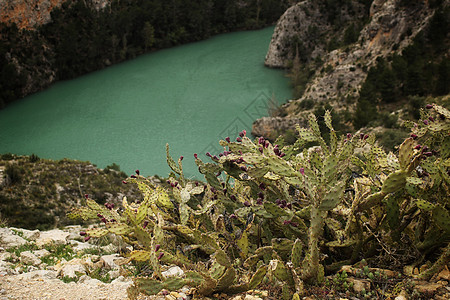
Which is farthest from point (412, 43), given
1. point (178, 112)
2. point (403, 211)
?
point (403, 211)

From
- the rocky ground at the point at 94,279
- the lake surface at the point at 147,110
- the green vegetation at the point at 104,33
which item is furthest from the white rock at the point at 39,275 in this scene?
the green vegetation at the point at 104,33

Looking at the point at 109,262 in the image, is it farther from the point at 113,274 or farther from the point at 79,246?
the point at 79,246

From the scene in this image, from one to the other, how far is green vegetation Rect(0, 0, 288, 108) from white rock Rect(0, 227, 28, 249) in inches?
1556

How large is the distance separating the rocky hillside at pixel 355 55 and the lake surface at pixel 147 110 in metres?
3.13

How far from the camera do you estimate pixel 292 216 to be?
117 inches

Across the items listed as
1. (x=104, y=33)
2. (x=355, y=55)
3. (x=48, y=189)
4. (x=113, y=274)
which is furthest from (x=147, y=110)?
(x=113, y=274)

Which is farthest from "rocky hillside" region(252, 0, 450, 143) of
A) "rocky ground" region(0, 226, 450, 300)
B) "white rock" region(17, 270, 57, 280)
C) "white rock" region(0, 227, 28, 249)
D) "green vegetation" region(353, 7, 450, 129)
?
"white rock" region(17, 270, 57, 280)

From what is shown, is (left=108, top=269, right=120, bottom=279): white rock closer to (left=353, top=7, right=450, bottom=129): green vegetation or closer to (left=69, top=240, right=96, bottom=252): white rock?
(left=69, top=240, right=96, bottom=252): white rock

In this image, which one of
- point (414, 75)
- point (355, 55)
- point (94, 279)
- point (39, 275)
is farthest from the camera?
point (355, 55)

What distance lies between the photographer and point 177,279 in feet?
9.36

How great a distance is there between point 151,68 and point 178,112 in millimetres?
15980

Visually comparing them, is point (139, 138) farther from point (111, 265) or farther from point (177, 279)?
point (177, 279)

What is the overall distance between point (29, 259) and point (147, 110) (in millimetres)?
32652

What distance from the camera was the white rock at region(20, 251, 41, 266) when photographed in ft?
16.8
